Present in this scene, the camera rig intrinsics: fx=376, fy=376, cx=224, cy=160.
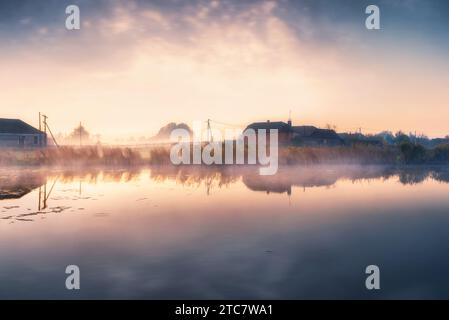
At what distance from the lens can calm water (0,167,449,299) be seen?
5816mm

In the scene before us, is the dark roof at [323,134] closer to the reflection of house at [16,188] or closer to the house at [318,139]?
the house at [318,139]

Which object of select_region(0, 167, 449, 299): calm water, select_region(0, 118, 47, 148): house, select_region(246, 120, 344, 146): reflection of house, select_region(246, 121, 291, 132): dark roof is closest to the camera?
select_region(0, 167, 449, 299): calm water

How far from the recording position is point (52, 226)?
9477 mm

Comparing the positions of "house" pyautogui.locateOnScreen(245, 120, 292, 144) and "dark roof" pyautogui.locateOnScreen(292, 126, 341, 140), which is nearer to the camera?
"house" pyautogui.locateOnScreen(245, 120, 292, 144)

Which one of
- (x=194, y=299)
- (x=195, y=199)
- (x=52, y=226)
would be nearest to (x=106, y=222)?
(x=52, y=226)

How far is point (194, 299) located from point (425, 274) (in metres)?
3.95

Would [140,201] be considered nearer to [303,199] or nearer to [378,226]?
[303,199]

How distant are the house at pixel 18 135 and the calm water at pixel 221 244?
45772mm

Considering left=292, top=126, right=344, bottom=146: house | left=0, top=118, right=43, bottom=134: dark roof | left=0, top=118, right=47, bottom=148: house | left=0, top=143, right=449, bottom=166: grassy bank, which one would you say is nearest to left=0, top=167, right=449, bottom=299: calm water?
left=0, top=143, right=449, bottom=166: grassy bank

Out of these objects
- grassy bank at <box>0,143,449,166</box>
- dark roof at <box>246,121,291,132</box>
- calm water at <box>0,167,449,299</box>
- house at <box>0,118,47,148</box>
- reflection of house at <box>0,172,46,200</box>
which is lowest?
calm water at <box>0,167,449,299</box>

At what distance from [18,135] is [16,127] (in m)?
1.68

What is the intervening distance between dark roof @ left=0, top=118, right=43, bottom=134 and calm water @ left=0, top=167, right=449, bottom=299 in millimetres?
46360

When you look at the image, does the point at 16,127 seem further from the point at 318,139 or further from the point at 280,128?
the point at 318,139

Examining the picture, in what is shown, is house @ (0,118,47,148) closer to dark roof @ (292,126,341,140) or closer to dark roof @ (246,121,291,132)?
dark roof @ (246,121,291,132)
